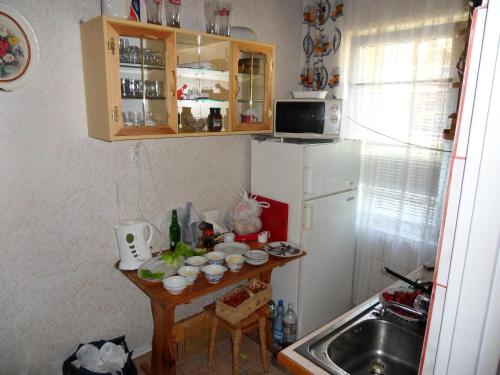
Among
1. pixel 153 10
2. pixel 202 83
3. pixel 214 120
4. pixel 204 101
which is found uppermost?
pixel 153 10

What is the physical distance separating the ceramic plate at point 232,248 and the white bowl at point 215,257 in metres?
0.10

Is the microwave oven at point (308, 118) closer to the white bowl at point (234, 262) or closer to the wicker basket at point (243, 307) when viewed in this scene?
the white bowl at point (234, 262)

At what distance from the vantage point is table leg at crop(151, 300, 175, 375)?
196 cm

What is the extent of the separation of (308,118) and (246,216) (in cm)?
83

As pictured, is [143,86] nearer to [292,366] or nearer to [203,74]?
[203,74]

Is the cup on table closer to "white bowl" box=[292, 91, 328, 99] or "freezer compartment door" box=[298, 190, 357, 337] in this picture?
"freezer compartment door" box=[298, 190, 357, 337]

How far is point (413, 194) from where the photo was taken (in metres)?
2.49

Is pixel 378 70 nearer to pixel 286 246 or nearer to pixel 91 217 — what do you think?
pixel 286 246

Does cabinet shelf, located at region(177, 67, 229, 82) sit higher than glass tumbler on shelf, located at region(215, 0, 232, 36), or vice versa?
glass tumbler on shelf, located at region(215, 0, 232, 36)

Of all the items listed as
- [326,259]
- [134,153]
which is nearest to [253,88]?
[134,153]

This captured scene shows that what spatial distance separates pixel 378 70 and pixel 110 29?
182 cm

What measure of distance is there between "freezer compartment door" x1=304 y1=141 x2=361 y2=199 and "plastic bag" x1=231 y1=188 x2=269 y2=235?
1.31 feet

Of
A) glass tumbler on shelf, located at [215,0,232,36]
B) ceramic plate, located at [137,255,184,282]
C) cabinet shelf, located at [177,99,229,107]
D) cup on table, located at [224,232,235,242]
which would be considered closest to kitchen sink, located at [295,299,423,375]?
ceramic plate, located at [137,255,184,282]

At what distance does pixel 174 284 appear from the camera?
6.07ft
